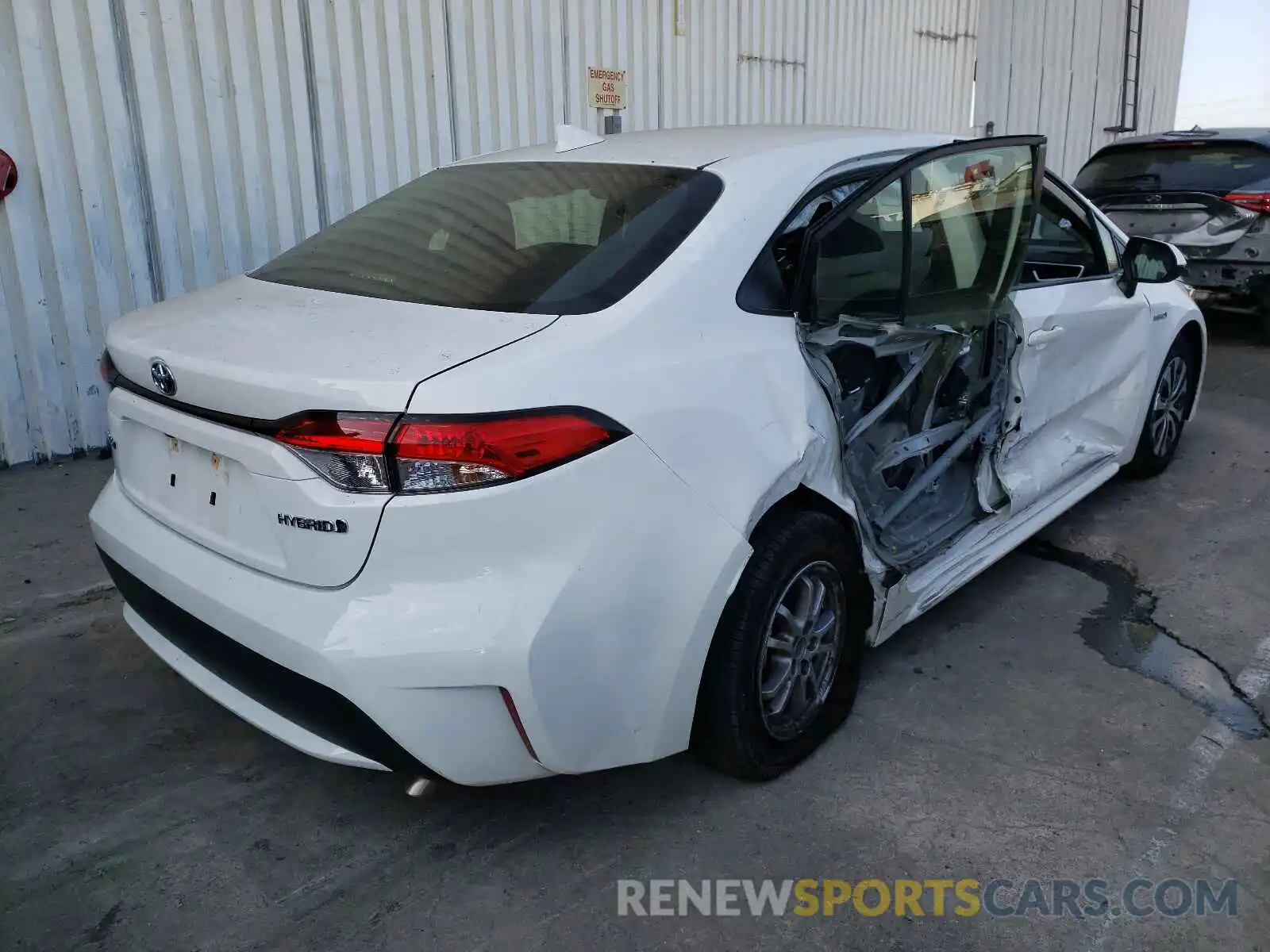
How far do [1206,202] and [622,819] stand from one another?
7.29m

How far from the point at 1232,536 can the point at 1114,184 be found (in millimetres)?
4760

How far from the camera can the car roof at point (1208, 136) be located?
25.7 feet

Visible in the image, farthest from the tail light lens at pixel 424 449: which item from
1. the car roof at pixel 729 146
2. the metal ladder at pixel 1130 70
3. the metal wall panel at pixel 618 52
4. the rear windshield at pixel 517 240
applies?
the metal ladder at pixel 1130 70

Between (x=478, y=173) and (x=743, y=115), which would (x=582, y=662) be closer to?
(x=478, y=173)

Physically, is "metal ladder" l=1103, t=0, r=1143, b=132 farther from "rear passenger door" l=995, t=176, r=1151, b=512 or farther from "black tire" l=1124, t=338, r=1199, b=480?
"rear passenger door" l=995, t=176, r=1151, b=512

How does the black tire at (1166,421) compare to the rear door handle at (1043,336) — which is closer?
the rear door handle at (1043,336)

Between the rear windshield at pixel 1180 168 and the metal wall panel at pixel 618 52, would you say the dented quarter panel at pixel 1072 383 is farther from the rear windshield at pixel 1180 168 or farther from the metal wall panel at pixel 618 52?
the rear windshield at pixel 1180 168

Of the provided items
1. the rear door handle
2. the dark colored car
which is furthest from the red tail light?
the rear door handle

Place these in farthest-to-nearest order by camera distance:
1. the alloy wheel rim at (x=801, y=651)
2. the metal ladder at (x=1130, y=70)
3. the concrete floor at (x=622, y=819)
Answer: the metal ladder at (x=1130, y=70)
the alloy wheel rim at (x=801, y=651)
the concrete floor at (x=622, y=819)

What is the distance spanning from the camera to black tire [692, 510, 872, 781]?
2.48 m

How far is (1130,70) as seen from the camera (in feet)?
44.0

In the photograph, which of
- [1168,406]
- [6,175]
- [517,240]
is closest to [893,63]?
[1168,406]

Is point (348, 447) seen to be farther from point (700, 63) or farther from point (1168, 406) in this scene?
point (700, 63)
